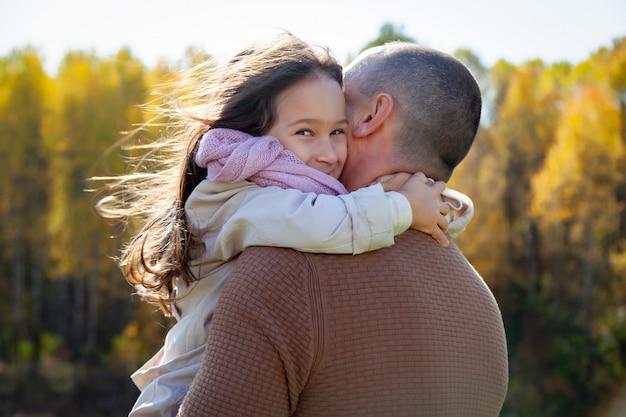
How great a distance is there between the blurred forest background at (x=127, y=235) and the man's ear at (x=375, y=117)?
17049 millimetres

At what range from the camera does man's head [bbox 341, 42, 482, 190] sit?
2105 mm

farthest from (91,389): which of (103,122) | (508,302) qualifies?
(508,302)

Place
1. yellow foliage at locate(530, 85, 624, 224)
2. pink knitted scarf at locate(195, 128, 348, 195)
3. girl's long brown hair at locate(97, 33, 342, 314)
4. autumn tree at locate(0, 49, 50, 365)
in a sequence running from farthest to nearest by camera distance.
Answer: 1. autumn tree at locate(0, 49, 50, 365)
2. yellow foliage at locate(530, 85, 624, 224)
3. girl's long brown hair at locate(97, 33, 342, 314)
4. pink knitted scarf at locate(195, 128, 348, 195)

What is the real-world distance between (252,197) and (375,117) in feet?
1.44

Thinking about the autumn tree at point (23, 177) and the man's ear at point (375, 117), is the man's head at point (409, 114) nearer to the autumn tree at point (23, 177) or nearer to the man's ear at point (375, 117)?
the man's ear at point (375, 117)

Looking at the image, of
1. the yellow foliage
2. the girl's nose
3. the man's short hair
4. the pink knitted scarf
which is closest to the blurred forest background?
the yellow foliage

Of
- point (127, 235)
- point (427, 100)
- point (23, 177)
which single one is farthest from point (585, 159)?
point (427, 100)

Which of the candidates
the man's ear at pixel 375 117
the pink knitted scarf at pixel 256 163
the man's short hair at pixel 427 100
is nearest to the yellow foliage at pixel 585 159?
the man's short hair at pixel 427 100

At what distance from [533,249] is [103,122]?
1484 centimetres

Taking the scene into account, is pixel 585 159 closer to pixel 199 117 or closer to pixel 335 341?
pixel 199 117

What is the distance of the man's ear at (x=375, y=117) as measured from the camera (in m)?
2.11

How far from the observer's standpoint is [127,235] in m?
24.0

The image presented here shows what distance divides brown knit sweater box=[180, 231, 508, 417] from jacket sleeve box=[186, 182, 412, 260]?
33 millimetres

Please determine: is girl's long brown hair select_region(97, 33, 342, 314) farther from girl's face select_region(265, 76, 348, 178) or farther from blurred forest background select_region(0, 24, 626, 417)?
blurred forest background select_region(0, 24, 626, 417)
